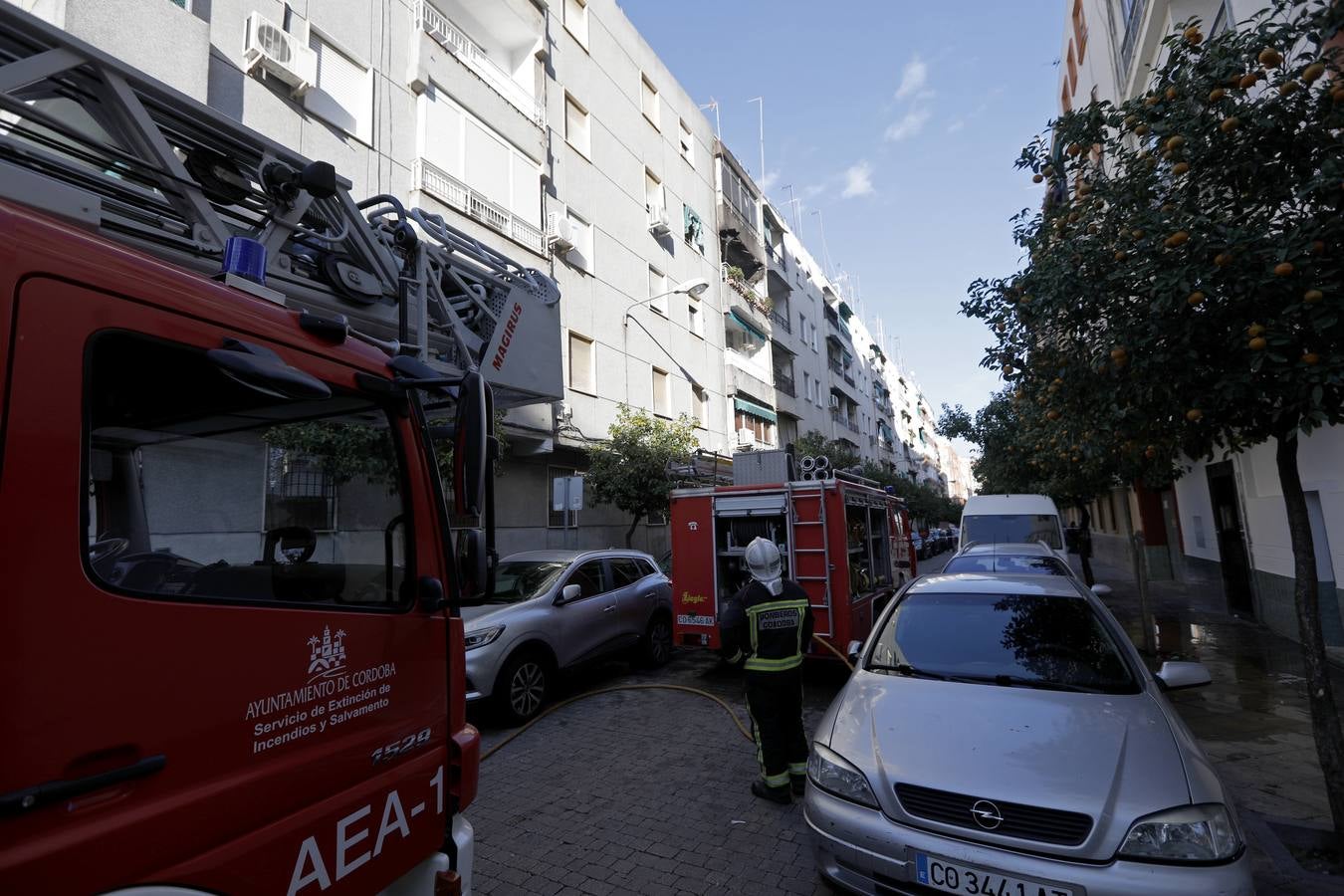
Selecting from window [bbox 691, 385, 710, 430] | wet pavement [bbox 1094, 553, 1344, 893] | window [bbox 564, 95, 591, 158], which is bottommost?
wet pavement [bbox 1094, 553, 1344, 893]

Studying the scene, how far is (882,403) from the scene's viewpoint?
2114 inches

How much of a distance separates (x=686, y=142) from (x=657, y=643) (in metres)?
18.9

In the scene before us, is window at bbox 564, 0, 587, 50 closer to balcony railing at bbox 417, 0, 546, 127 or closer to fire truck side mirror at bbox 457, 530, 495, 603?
balcony railing at bbox 417, 0, 546, 127

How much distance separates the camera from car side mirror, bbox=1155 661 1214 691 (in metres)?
3.70

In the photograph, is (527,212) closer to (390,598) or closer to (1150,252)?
(1150,252)

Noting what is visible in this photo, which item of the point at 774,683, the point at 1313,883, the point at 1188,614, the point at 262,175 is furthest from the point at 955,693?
the point at 1188,614

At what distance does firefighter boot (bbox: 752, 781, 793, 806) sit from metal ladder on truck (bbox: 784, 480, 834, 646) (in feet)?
9.30

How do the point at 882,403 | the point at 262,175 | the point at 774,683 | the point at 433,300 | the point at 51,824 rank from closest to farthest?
1. the point at 51,824
2. the point at 262,175
3. the point at 433,300
4. the point at 774,683
5. the point at 882,403

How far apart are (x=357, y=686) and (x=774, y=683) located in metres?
3.04

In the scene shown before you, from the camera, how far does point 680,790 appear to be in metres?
4.84

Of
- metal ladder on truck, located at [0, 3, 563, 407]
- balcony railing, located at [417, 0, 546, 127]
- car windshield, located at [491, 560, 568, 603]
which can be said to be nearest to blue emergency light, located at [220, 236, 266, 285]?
metal ladder on truck, located at [0, 3, 563, 407]

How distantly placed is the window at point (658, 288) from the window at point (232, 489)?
54.9ft

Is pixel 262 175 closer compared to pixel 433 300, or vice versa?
pixel 262 175

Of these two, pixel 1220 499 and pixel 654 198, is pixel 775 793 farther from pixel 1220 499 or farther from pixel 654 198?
pixel 654 198
